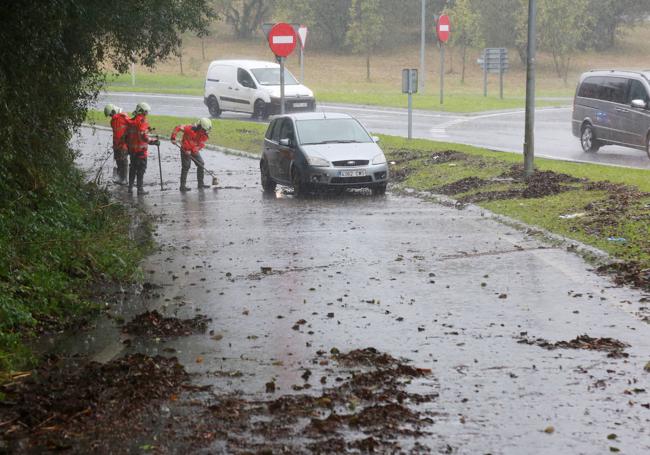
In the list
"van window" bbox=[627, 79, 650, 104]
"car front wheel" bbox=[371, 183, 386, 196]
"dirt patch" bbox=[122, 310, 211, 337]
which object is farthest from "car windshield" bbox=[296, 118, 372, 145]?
"dirt patch" bbox=[122, 310, 211, 337]

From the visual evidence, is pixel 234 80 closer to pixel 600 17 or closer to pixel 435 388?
pixel 435 388

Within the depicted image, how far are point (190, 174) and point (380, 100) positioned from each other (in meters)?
23.2

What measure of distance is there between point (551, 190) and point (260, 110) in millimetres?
22078

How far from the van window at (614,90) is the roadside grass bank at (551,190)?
2.95 m

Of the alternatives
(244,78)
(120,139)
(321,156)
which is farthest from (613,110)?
(244,78)

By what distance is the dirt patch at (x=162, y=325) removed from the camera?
912 cm

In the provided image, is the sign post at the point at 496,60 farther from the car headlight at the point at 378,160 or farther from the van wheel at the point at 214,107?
the car headlight at the point at 378,160

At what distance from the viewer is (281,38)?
26375 mm

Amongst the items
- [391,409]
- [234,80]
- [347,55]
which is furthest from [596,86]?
[347,55]

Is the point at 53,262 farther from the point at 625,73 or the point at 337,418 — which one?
the point at 625,73

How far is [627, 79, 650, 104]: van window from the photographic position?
24.6 m

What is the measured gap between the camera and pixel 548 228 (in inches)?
582

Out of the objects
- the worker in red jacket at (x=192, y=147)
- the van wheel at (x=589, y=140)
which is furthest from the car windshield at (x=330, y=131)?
the van wheel at (x=589, y=140)

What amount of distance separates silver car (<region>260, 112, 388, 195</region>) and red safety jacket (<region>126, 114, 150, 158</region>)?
239cm
